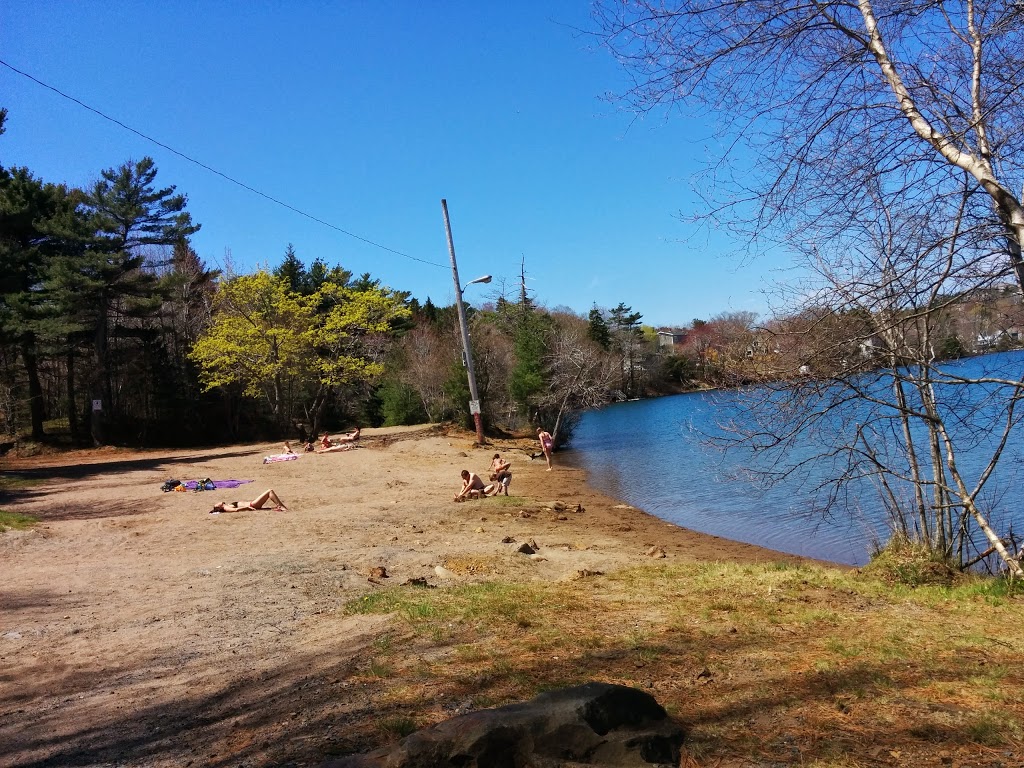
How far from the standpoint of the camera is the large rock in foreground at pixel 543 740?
3178mm

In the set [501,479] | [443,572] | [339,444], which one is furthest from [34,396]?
[443,572]

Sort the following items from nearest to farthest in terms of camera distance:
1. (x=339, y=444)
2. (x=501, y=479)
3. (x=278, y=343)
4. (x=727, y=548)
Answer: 1. (x=727, y=548)
2. (x=501, y=479)
3. (x=339, y=444)
4. (x=278, y=343)

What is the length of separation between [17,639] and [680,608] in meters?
5.78

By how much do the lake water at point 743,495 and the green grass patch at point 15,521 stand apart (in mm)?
11076

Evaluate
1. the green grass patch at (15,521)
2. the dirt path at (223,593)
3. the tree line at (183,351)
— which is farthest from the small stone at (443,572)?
the tree line at (183,351)

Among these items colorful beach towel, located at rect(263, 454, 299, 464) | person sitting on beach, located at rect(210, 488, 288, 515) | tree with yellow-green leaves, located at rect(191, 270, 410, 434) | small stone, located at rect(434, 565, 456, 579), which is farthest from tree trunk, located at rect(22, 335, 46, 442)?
small stone, located at rect(434, 565, 456, 579)

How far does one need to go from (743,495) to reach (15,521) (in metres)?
15.0

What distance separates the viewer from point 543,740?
10.7ft

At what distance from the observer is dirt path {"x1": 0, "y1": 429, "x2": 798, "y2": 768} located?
4.30m

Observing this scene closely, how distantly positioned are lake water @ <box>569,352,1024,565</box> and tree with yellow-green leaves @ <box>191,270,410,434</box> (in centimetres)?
1245

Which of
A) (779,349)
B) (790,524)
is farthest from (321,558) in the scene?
(790,524)

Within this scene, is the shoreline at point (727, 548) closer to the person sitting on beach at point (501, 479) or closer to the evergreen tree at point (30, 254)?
the person sitting on beach at point (501, 479)

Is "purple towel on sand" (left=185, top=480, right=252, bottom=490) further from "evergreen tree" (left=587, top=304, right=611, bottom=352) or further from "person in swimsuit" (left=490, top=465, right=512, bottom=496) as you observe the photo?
"evergreen tree" (left=587, top=304, right=611, bottom=352)

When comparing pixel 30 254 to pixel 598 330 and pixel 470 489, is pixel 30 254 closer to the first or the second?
pixel 470 489
